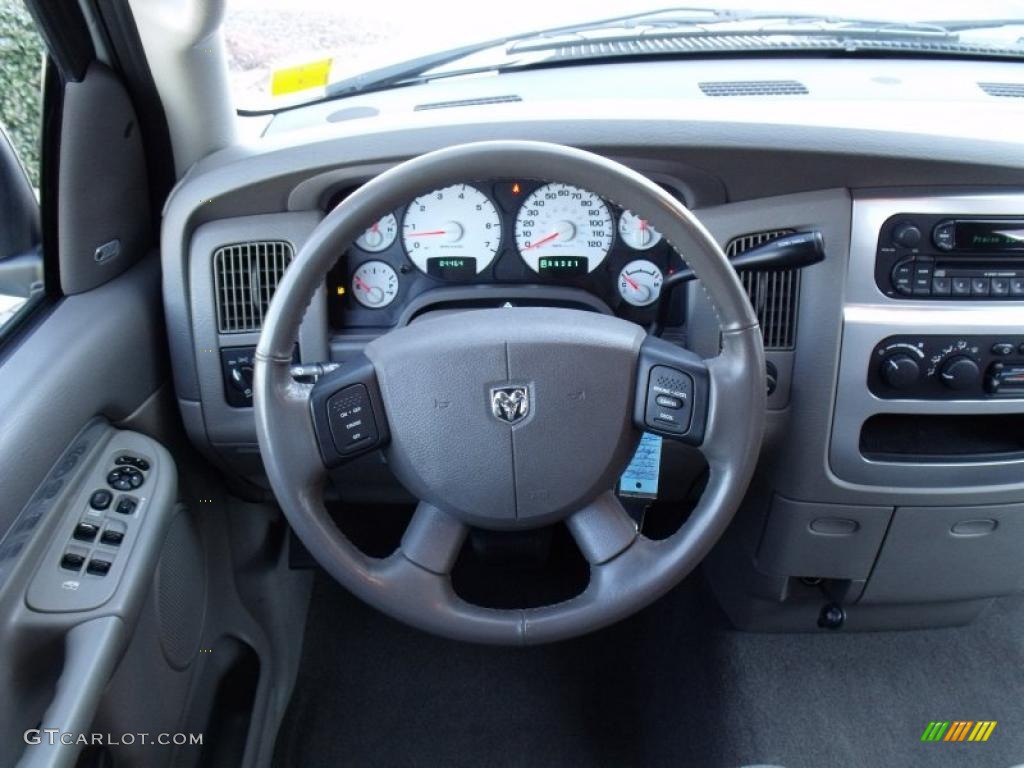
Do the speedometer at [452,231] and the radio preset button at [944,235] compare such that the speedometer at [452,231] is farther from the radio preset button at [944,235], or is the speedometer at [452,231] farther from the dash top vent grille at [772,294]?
the radio preset button at [944,235]

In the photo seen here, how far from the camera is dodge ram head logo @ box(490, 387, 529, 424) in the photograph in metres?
1.11

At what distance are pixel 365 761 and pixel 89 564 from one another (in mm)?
860

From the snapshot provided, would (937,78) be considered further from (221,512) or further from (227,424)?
(221,512)

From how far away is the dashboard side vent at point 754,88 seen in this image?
1.63 m

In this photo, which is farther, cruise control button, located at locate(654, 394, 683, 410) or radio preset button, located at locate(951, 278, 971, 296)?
radio preset button, located at locate(951, 278, 971, 296)

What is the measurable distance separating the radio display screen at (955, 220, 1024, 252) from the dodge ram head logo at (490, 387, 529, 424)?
83 centimetres

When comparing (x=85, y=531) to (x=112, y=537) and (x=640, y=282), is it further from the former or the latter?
(x=640, y=282)

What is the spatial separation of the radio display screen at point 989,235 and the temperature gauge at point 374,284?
37.2 inches

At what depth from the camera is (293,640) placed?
6.67 ft

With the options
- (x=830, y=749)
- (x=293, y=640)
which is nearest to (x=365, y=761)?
(x=293, y=640)

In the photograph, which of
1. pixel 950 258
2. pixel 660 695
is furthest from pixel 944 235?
pixel 660 695

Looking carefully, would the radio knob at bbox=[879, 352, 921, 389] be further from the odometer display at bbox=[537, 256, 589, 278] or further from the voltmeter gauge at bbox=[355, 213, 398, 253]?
Answer: the voltmeter gauge at bbox=[355, 213, 398, 253]

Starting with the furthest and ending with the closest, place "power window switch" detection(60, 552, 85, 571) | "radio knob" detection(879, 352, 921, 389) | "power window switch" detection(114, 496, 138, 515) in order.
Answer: "radio knob" detection(879, 352, 921, 389) < "power window switch" detection(114, 496, 138, 515) < "power window switch" detection(60, 552, 85, 571)

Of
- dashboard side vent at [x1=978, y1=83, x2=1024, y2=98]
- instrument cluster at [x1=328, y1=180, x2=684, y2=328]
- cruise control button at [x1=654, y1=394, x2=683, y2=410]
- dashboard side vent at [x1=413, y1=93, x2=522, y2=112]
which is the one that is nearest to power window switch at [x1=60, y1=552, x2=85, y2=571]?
instrument cluster at [x1=328, y1=180, x2=684, y2=328]
